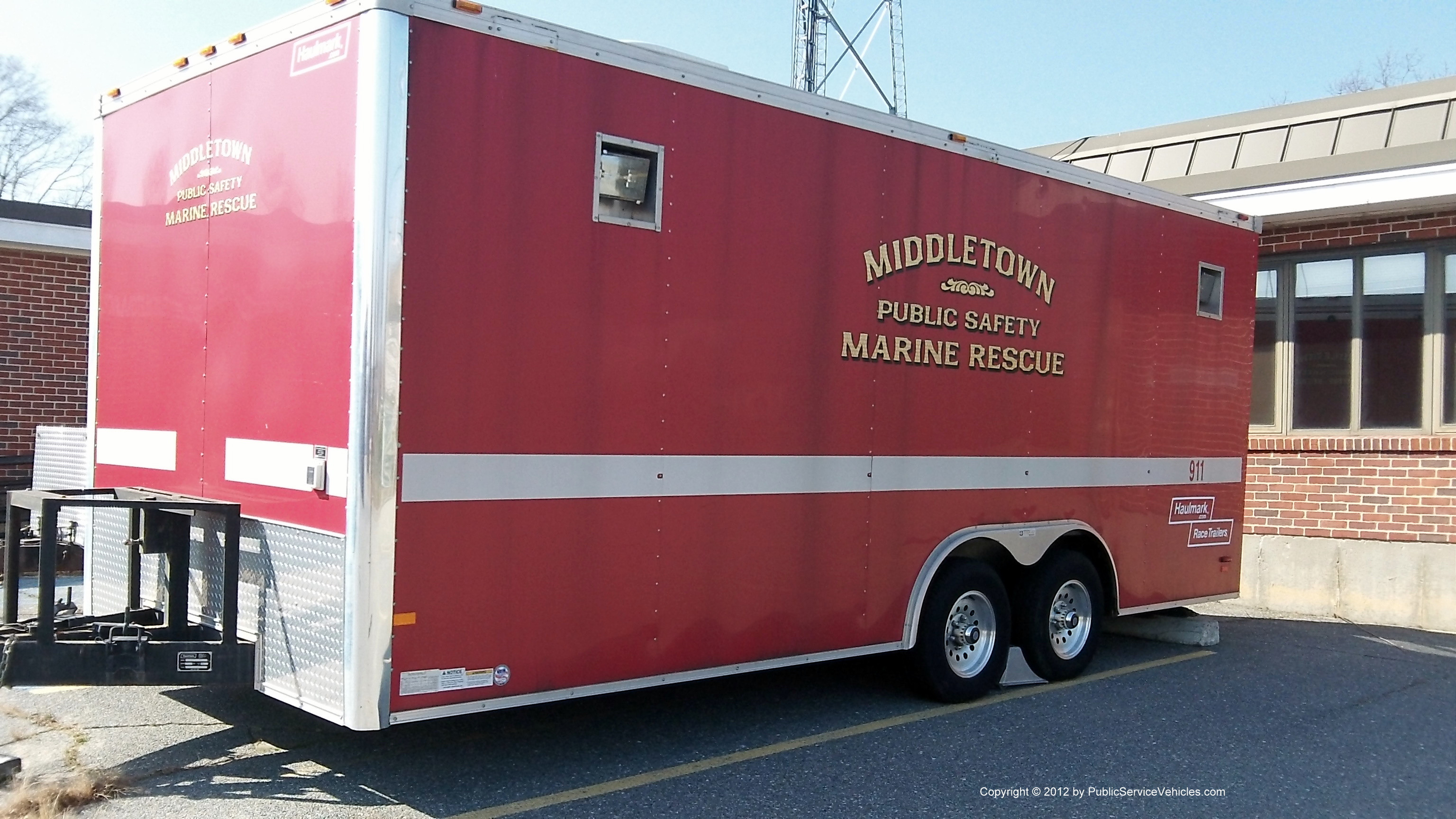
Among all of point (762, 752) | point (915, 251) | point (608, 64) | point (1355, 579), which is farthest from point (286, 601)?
point (1355, 579)

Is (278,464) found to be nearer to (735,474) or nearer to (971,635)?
(735,474)

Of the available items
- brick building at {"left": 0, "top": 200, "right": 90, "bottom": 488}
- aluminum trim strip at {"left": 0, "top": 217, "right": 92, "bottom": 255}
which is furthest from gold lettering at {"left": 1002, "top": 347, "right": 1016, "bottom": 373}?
brick building at {"left": 0, "top": 200, "right": 90, "bottom": 488}

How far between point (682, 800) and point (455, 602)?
1323mm

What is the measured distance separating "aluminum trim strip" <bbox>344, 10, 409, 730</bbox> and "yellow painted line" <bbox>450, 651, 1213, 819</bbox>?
780 millimetres

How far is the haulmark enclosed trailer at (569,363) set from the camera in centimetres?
451

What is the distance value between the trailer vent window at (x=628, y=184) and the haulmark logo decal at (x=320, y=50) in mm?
1084

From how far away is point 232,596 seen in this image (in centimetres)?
488

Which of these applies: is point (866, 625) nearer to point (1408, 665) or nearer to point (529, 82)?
point (529, 82)

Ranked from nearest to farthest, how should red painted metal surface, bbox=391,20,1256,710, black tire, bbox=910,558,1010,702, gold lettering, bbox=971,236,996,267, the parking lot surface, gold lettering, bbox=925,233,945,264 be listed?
1. red painted metal surface, bbox=391,20,1256,710
2. the parking lot surface
3. gold lettering, bbox=925,233,945,264
4. black tire, bbox=910,558,1010,702
5. gold lettering, bbox=971,236,996,267

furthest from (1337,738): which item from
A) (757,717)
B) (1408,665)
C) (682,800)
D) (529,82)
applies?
(529,82)

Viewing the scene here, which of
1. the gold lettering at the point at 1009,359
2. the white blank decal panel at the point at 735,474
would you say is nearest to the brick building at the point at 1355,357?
the white blank decal panel at the point at 735,474

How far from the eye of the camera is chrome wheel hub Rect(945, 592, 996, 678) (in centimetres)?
685

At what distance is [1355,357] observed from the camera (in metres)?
10.8

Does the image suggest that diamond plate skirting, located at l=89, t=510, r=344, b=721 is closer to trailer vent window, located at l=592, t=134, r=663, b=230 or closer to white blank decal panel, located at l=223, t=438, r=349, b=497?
white blank decal panel, located at l=223, t=438, r=349, b=497
